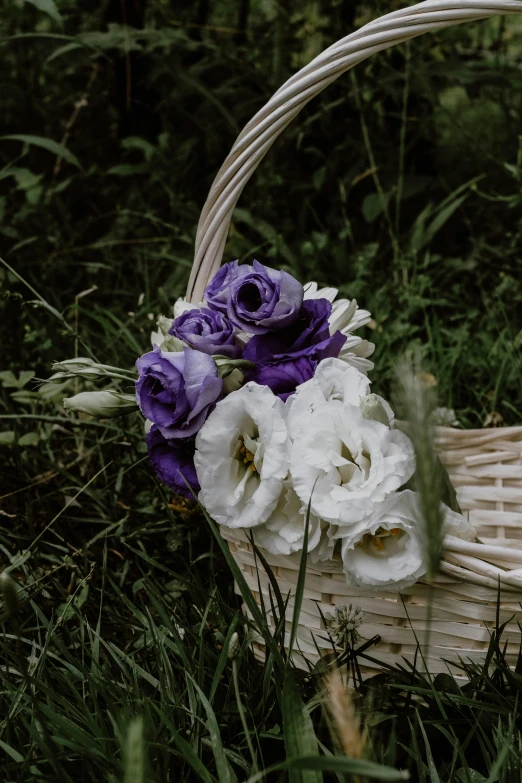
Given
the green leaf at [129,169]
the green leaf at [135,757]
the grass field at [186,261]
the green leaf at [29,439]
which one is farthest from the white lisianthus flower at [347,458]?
the green leaf at [129,169]

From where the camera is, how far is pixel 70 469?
1.22m

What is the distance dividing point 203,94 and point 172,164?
0.53ft

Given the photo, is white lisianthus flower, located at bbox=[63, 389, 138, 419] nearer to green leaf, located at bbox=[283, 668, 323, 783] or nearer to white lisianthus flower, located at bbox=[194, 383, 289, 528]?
white lisianthus flower, located at bbox=[194, 383, 289, 528]

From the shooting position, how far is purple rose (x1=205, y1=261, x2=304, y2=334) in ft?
2.56

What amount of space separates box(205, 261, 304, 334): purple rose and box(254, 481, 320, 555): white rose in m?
0.16

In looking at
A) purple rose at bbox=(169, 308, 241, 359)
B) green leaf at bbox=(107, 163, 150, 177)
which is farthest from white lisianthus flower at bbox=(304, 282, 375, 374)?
green leaf at bbox=(107, 163, 150, 177)

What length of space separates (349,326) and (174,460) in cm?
23

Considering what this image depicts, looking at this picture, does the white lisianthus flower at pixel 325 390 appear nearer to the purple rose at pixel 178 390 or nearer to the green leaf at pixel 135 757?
the purple rose at pixel 178 390

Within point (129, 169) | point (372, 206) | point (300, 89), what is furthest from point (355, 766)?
point (129, 169)

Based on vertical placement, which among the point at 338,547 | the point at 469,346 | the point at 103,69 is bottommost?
the point at 338,547

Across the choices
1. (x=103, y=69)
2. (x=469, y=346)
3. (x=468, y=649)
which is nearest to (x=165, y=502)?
(x=468, y=649)

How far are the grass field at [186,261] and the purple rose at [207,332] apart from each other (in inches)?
8.7

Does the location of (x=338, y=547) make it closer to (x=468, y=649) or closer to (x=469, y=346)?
(x=468, y=649)

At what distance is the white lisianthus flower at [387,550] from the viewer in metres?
0.67
